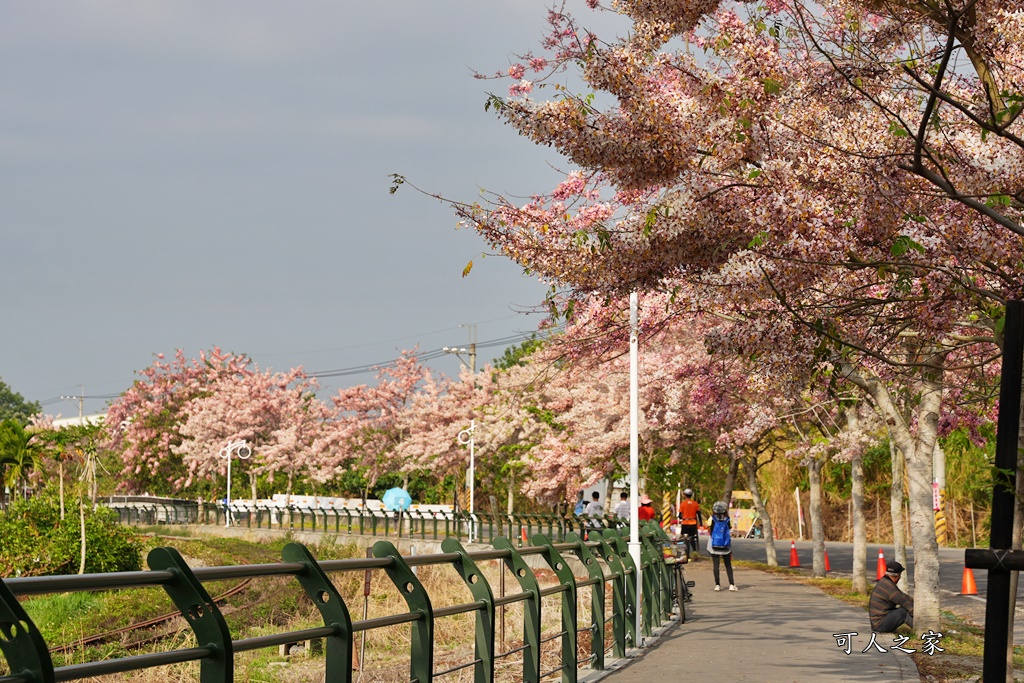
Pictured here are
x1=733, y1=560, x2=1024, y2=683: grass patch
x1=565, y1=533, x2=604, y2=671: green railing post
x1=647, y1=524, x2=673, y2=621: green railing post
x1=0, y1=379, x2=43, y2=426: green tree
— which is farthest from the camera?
x1=0, y1=379, x2=43, y2=426: green tree

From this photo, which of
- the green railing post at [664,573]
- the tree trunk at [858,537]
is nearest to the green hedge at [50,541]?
the green railing post at [664,573]

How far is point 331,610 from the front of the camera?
19.3 feet

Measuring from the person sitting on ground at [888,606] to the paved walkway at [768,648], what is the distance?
0.18m

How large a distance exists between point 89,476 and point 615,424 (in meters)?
14.5

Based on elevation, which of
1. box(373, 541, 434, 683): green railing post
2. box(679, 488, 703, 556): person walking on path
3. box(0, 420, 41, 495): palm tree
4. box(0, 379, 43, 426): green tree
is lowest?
box(373, 541, 434, 683): green railing post

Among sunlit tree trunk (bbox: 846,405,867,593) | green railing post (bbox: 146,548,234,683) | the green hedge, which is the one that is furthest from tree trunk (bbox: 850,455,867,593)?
green railing post (bbox: 146,548,234,683)

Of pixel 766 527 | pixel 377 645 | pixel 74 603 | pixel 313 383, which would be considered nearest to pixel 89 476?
pixel 74 603

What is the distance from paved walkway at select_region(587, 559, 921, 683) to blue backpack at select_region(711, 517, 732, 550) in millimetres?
973

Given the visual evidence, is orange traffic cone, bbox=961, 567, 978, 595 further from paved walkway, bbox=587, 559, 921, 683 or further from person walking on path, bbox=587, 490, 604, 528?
person walking on path, bbox=587, 490, 604, 528

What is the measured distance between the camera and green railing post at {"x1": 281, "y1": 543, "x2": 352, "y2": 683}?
5816 mm

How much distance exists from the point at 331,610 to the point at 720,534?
1709 cm

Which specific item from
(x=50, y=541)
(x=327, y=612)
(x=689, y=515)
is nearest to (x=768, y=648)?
(x=327, y=612)

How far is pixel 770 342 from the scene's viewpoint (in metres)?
9.78

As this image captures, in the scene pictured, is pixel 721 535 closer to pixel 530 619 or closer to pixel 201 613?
pixel 530 619
